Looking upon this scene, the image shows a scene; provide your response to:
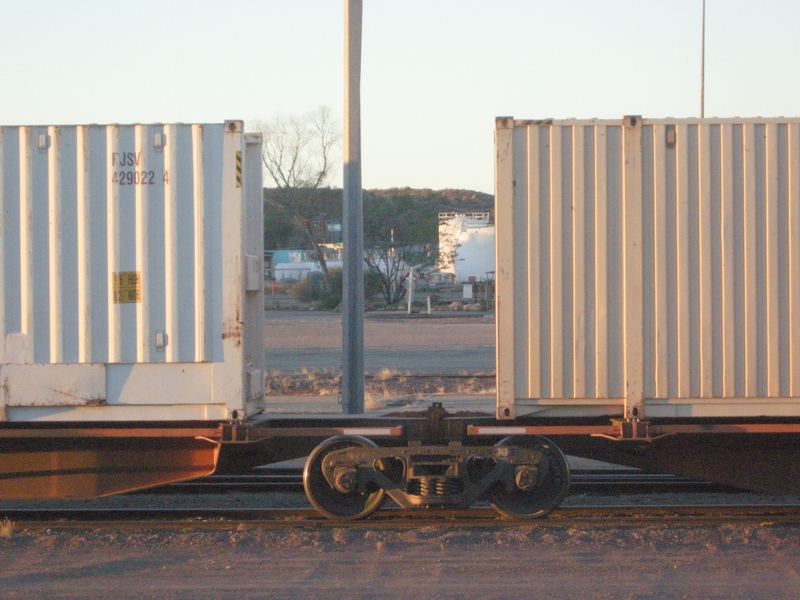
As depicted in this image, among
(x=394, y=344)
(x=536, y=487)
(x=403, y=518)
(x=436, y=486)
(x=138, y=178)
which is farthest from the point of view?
(x=394, y=344)

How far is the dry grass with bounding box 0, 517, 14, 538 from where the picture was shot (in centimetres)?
646

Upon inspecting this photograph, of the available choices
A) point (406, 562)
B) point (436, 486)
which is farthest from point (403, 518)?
point (406, 562)

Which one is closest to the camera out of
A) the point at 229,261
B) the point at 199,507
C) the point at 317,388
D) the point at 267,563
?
the point at 267,563

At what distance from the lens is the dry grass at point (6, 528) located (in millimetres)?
6457

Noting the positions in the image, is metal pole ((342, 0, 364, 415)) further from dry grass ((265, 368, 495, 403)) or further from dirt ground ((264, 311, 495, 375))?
dirt ground ((264, 311, 495, 375))

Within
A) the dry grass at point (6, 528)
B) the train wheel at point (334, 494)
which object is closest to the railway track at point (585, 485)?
the train wheel at point (334, 494)

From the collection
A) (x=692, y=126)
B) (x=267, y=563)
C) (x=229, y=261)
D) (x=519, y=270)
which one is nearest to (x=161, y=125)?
(x=229, y=261)

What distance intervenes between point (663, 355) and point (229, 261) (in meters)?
3.48

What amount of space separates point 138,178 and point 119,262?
68 cm

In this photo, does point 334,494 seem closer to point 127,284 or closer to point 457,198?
point 127,284

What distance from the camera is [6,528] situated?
6488mm

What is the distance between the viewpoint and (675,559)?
5863mm

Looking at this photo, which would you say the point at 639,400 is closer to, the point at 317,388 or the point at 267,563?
the point at 267,563

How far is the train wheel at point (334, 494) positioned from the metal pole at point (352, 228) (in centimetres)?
259
